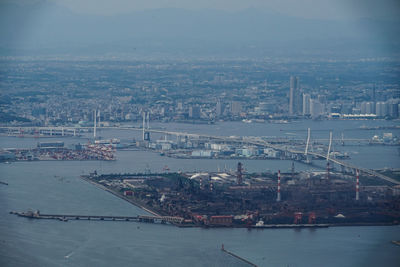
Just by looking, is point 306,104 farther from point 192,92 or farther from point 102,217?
point 102,217

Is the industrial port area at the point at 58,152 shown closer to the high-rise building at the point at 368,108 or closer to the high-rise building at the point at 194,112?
the high-rise building at the point at 194,112

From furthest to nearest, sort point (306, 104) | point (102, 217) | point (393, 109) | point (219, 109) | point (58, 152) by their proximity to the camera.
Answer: point (306, 104)
point (219, 109)
point (393, 109)
point (58, 152)
point (102, 217)

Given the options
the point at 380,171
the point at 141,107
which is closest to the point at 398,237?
the point at 380,171

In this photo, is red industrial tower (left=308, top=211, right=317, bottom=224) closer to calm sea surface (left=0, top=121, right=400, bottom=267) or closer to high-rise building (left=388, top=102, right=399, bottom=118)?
calm sea surface (left=0, top=121, right=400, bottom=267)

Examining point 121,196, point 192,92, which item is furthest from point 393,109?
point 121,196

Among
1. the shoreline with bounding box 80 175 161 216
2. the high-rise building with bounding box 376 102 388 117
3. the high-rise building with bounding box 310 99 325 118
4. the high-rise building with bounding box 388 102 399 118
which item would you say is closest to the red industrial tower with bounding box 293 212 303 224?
the shoreline with bounding box 80 175 161 216

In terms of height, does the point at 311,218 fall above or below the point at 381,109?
below

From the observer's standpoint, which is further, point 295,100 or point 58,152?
point 295,100

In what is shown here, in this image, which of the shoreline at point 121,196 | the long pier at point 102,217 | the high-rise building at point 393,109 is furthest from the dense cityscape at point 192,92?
the long pier at point 102,217
